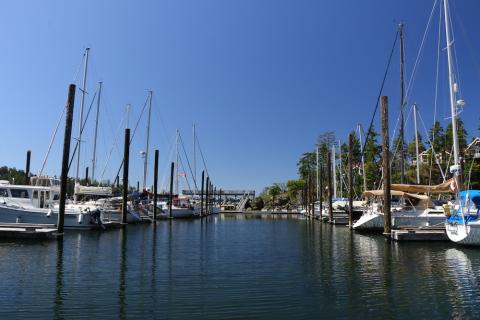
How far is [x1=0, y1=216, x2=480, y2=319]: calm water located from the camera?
12.1 metres

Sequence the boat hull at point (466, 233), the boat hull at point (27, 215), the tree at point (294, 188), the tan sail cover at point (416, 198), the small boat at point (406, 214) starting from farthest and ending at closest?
the tree at point (294, 188) < the tan sail cover at point (416, 198) < the small boat at point (406, 214) < the boat hull at point (27, 215) < the boat hull at point (466, 233)

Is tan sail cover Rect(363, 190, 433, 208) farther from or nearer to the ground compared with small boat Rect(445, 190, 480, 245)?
farther from the ground

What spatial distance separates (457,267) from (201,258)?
13.2 meters

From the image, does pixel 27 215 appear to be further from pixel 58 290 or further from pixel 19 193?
pixel 58 290

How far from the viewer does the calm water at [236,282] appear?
12.1 metres

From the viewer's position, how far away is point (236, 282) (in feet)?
53.6

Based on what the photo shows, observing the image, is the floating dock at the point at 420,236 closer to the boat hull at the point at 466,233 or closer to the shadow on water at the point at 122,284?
the boat hull at the point at 466,233

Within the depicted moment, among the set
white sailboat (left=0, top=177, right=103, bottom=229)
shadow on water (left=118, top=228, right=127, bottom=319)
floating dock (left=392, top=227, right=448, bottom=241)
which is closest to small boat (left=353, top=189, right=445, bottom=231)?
floating dock (left=392, top=227, right=448, bottom=241)

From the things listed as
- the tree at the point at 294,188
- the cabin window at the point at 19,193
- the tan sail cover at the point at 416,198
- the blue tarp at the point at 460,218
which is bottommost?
the blue tarp at the point at 460,218

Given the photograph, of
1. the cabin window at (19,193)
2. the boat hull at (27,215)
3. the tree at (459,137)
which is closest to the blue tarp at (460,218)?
the boat hull at (27,215)

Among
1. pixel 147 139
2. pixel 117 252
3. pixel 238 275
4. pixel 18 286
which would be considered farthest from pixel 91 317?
pixel 147 139

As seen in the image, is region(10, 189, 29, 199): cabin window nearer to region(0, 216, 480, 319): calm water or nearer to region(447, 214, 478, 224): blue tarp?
region(0, 216, 480, 319): calm water

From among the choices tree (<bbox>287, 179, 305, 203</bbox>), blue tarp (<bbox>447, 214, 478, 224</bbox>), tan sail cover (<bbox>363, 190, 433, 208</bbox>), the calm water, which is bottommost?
the calm water

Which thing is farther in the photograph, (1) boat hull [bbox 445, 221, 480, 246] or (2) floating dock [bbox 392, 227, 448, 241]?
(2) floating dock [bbox 392, 227, 448, 241]
